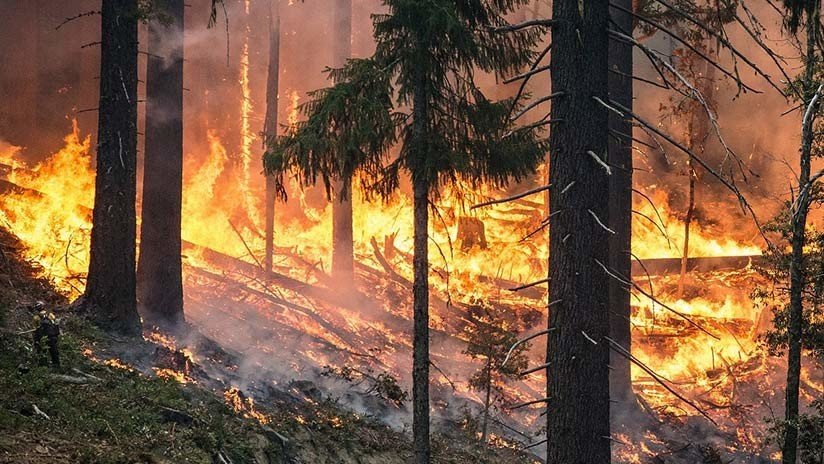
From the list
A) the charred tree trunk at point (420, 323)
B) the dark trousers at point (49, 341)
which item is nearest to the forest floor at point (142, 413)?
the dark trousers at point (49, 341)

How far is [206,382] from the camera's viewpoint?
33.2 ft

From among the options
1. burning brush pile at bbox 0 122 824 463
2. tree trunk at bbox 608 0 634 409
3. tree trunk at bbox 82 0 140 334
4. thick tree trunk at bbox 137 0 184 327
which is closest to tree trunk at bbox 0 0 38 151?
burning brush pile at bbox 0 122 824 463

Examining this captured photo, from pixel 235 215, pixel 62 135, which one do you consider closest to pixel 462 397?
pixel 235 215

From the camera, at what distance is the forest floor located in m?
6.33

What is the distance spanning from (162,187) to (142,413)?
20.5 feet

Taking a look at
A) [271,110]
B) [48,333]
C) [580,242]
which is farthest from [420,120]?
[271,110]

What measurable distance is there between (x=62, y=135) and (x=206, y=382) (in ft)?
46.4

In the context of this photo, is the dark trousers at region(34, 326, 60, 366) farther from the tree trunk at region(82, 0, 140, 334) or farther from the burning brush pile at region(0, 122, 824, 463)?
the tree trunk at region(82, 0, 140, 334)

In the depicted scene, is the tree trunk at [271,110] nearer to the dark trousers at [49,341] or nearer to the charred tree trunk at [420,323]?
the charred tree trunk at [420,323]

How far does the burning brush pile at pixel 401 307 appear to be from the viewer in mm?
13156

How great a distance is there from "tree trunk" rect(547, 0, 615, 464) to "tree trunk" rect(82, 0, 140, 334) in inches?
290

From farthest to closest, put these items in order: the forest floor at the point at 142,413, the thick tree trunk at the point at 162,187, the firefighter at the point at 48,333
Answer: the thick tree trunk at the point at 162,187 < the firefighter at the point at 48,333 < the forest floor at the point at 142,413

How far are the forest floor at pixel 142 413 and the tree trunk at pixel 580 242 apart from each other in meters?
3.92

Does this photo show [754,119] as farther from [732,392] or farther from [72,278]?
[72,278]
